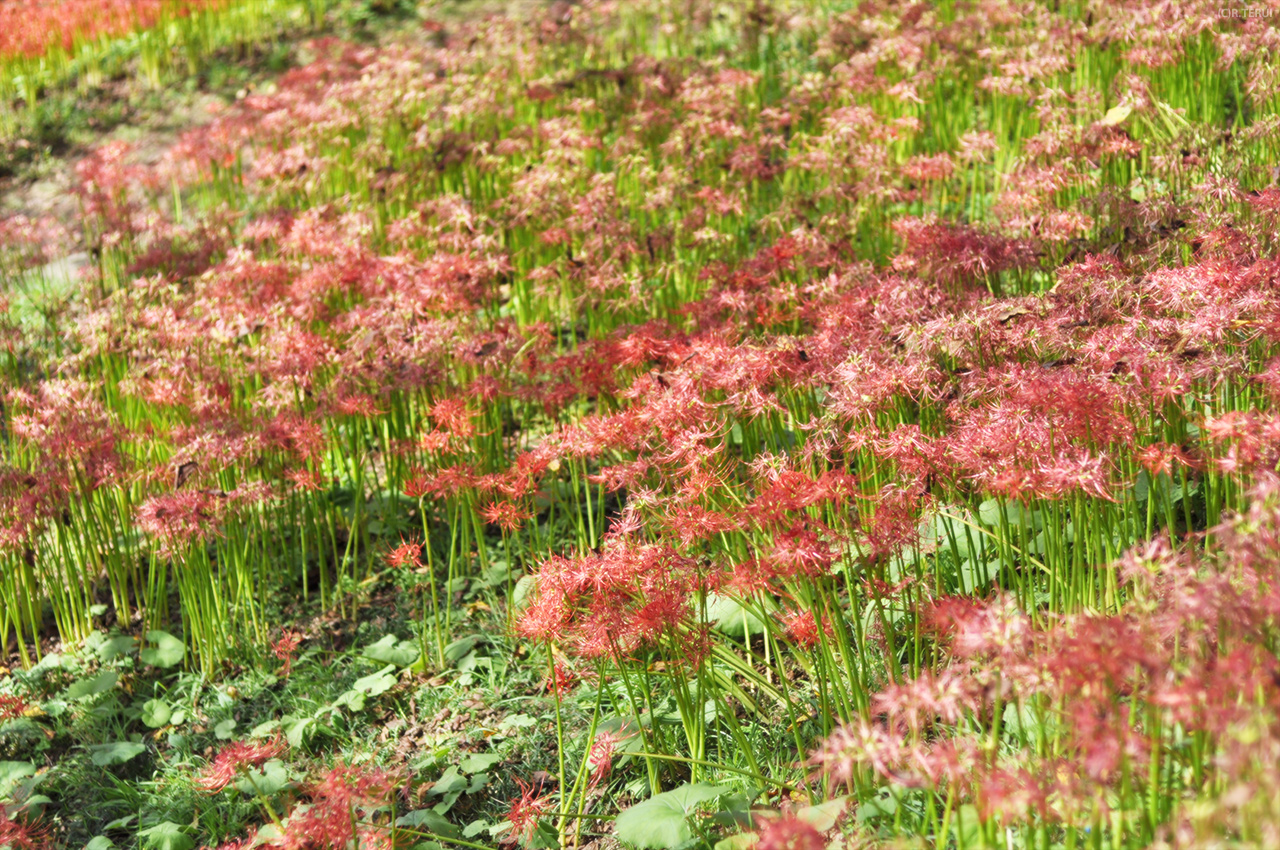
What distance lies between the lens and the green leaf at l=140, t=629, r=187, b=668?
398 cm

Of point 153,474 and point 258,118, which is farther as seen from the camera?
point 258,118

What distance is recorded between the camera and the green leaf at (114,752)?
3.53m

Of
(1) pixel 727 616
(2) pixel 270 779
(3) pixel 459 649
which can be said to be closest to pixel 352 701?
(3) pixel 459 649

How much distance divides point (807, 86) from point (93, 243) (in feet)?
15.1

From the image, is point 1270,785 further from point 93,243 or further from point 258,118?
point 258,118

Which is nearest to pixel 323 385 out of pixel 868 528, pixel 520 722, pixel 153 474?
pixel 153 474

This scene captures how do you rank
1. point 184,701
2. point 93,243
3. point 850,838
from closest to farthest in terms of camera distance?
point 850,838, point 184,701, point 93,243

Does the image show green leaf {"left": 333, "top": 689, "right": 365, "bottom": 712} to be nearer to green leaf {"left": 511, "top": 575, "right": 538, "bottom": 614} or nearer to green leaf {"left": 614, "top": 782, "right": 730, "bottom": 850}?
green leaf {"left": 511, "top": 575, "right": 538, "bottom": 614}

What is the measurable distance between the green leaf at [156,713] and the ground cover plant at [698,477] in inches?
0.5

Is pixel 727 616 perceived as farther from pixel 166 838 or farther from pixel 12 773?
pixel 12 773

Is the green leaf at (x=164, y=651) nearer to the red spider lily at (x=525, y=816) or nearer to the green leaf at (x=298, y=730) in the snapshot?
the green leaf at (x=298, y=730)

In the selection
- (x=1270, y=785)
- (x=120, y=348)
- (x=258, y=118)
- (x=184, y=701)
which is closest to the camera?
(x=1270, y=785)

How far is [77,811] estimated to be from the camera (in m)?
3.51

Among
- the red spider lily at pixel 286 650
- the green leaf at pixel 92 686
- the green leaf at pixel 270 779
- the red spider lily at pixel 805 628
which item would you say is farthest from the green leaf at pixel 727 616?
the green leaf at pixel 92 686
